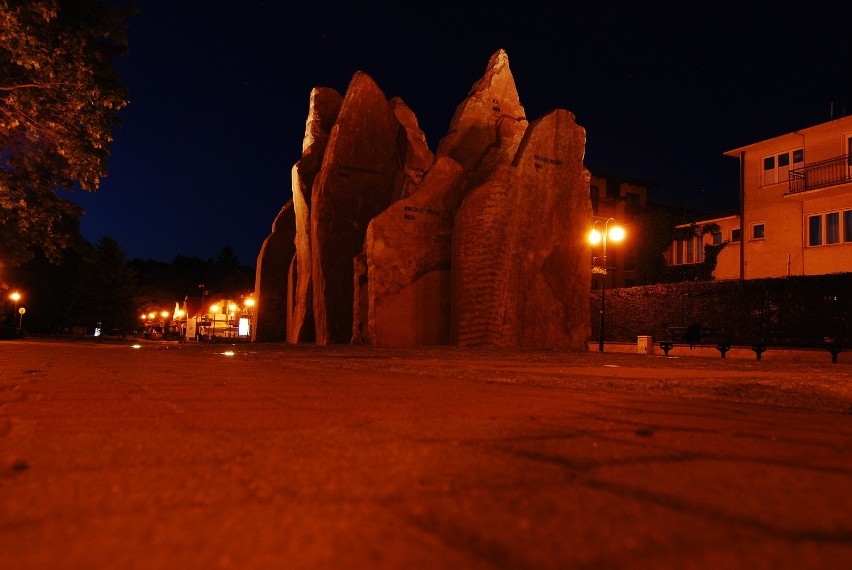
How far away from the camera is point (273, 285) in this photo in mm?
23562

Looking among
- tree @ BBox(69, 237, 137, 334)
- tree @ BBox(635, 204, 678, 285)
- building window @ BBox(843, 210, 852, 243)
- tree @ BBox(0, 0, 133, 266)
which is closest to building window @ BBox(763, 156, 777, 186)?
building window @ BBox(843, 210, 852, 243)

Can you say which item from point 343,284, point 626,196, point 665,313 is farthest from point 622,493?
point 626,196

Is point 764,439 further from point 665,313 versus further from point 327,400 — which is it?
point 665,313

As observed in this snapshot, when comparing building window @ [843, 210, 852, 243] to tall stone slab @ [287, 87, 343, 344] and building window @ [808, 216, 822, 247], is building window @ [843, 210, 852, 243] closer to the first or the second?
building window @ [808, 216, 822, 247]

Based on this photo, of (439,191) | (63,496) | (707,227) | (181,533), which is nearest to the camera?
(181,533)

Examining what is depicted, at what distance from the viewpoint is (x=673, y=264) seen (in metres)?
34.9

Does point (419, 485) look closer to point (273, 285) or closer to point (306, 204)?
point (306, 204)

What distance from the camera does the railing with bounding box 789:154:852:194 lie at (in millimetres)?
24089

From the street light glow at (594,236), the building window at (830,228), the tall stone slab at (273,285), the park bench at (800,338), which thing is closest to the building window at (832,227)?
the building window at (830,228)

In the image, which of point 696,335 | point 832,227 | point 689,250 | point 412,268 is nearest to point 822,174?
point 832,227

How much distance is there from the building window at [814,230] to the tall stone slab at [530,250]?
49.6 ft

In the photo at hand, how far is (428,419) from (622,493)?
157 cm

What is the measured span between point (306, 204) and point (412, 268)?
245 inches

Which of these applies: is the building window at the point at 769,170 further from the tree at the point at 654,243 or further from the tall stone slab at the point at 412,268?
the tall stone slab at the point at 412,268
